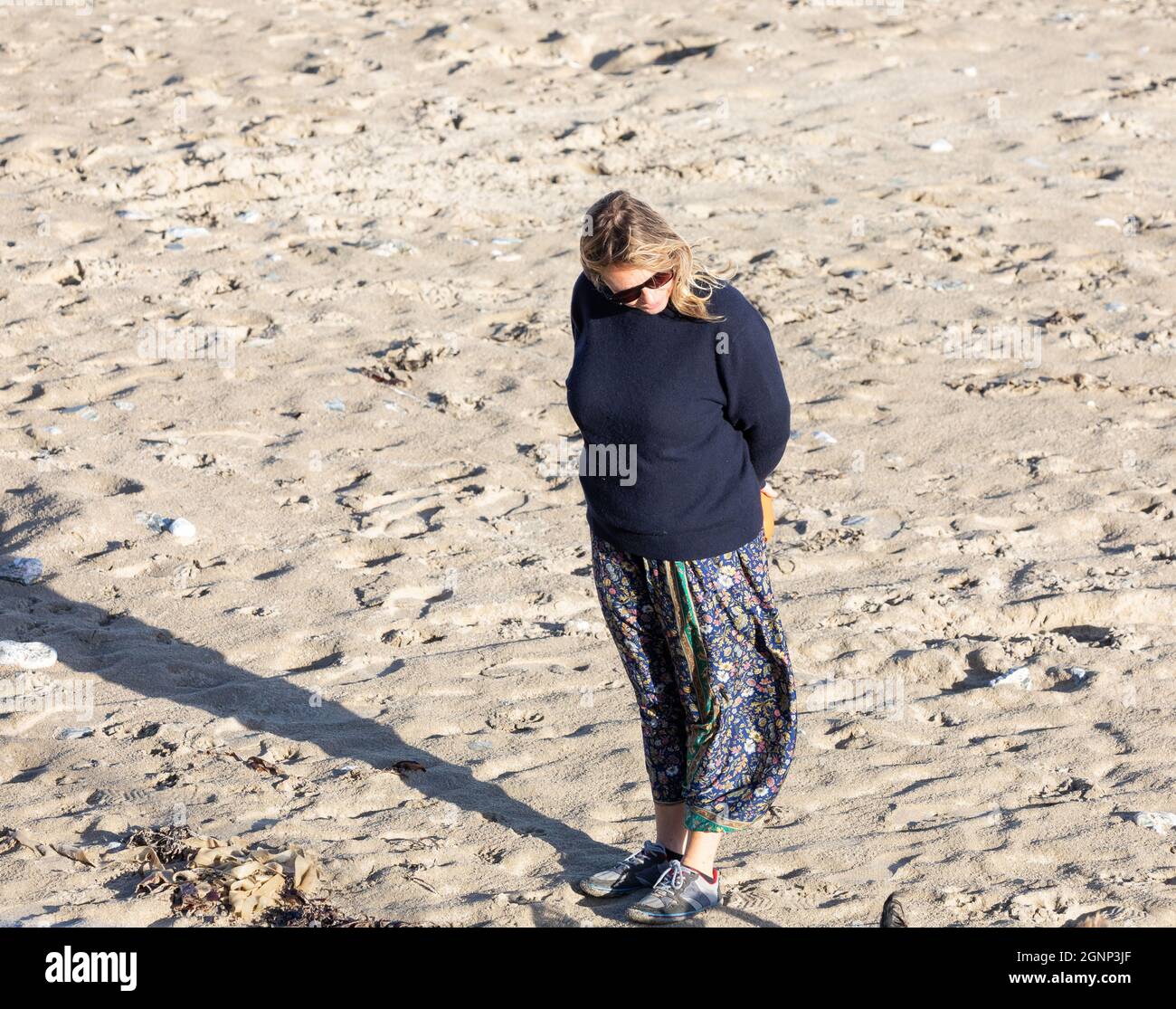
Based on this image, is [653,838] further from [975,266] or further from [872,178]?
[872,178]

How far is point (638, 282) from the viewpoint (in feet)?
9.68

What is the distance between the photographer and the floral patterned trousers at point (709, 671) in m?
3.13

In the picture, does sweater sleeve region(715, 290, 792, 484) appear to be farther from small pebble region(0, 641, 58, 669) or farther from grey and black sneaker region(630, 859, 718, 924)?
small pebble region(0, 641, 58, 669)

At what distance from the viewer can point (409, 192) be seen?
8.16m

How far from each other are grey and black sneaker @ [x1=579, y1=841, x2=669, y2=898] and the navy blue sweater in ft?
2.72

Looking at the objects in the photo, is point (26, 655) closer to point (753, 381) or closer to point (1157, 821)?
point (753, 381)

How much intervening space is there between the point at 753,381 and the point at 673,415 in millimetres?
197

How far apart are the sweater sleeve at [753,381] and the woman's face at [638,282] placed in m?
0.14

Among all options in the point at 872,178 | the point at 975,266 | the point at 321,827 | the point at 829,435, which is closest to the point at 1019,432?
the point at 829,435

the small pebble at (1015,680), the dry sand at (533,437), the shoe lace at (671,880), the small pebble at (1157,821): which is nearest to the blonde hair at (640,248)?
the shoe lace at (671,880)

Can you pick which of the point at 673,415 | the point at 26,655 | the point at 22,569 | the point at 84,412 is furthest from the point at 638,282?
the point at 84,412

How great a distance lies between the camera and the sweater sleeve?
301 centimetres

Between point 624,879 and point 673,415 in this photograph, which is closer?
point 673,415

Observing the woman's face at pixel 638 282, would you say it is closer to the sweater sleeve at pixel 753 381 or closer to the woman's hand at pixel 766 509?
the sweater sleeve at pixel 753 381
